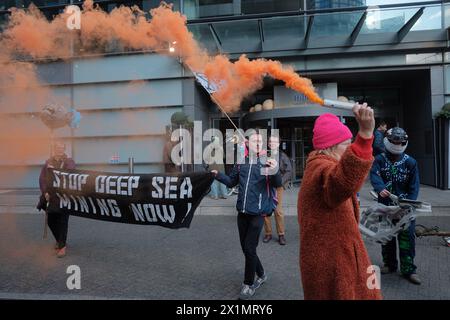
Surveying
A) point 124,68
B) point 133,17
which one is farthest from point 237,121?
point 133,17

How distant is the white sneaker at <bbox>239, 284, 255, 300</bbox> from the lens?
13.8 ft

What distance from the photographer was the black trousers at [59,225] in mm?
6141

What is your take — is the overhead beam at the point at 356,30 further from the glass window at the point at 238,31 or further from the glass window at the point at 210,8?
the glass window at the point at 210,8

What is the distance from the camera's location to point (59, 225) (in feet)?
20.5

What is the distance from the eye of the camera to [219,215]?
31.3 feet

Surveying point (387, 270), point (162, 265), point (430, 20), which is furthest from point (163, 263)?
point (430, 20)

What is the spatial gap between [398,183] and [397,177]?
8 centimetres

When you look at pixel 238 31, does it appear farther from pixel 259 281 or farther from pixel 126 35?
pixel 259 281

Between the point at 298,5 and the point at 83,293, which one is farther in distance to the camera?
the point at 298,5

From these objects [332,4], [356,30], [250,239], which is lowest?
[250,239]
